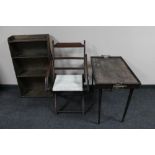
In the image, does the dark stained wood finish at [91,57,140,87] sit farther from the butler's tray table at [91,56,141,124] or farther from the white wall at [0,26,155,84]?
the white wall at [0,26,155,84]

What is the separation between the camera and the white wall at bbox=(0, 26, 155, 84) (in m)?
2.21

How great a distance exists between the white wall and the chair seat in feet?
1.91

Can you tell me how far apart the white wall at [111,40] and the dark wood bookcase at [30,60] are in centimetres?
17

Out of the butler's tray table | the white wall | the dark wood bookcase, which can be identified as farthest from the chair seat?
the white wall

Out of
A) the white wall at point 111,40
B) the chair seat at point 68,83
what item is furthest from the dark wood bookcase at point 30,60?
the chair seat at point 68,83

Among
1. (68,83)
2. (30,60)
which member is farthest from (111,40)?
(30,60)

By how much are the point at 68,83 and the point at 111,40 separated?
989 mm

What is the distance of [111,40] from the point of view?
2.29m

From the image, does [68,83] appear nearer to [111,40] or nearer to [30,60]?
[30,60]

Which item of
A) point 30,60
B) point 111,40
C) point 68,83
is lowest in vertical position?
point 68,83

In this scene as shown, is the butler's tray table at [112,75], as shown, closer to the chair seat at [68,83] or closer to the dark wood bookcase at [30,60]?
the chair seat at [68,83]
